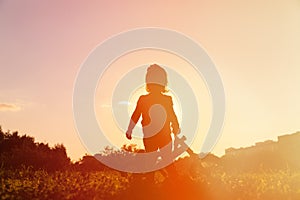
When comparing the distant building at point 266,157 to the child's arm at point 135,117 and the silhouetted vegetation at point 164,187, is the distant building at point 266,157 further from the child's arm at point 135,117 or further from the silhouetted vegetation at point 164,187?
the child's arm at point 135,117

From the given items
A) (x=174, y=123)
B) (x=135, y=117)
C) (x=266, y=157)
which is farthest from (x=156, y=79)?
(x=266, y=157)

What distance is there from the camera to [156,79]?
10.2m

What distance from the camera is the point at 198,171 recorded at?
39.4 ft

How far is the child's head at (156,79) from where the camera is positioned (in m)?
10.2

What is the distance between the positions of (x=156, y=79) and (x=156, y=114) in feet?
3.14

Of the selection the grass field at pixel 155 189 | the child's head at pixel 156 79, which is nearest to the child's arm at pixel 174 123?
the child's head at pixel 156 79

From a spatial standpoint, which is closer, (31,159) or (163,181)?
(163,181)

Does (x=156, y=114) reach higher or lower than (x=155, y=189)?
higher

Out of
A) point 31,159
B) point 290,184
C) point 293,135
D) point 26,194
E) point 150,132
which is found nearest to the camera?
point 26,194

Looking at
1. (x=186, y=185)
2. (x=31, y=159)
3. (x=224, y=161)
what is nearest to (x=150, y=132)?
(x=186, y=185)

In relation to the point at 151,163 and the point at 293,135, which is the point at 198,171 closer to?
the point at 151,163

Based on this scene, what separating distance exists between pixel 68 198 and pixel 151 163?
2.75 m

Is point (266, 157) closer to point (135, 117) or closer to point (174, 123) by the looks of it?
point (174, 123)

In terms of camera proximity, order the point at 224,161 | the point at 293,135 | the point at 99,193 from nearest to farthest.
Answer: the point at 99,193, the point at 224,161, the point at 293,135
